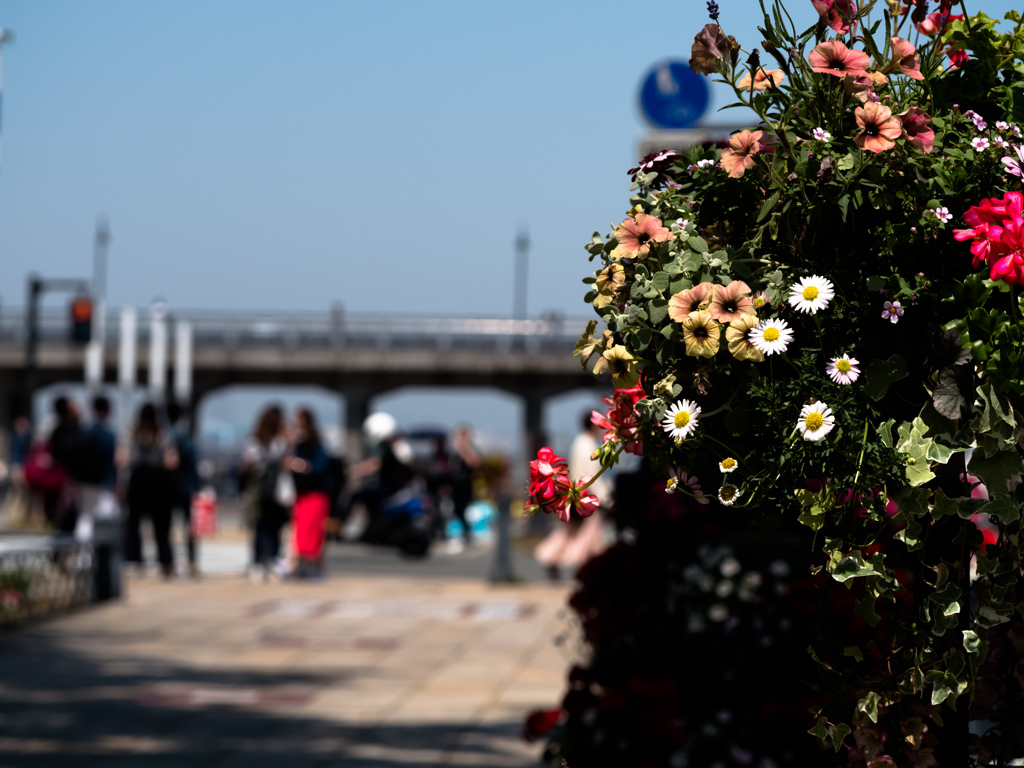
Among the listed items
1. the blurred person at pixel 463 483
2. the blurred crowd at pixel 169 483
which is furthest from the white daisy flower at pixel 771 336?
the blurred person at pixel 463 483

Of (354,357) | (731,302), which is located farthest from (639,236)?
(354,357)

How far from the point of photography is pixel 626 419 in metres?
2.40

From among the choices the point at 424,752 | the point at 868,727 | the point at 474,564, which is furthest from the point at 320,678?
the point at 474,564

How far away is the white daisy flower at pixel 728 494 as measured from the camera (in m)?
2.18

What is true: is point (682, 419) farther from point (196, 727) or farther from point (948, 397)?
point (196, 727)

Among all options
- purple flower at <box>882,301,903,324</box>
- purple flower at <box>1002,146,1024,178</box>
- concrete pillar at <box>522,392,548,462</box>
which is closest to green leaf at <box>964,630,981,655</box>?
purple flower at <box>882,301,903,324</box>

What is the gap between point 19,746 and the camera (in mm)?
6332

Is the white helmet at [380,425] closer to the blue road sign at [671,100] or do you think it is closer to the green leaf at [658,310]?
the blue road sign at [671,100]

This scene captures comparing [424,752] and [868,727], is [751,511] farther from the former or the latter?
[424,752]

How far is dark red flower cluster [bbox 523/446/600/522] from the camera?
239cm

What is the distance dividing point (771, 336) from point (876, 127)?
36cm

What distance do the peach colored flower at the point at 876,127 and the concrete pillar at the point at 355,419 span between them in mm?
47152

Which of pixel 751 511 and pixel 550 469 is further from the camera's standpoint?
pixel 550 469

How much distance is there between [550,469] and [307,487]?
38.0ft
